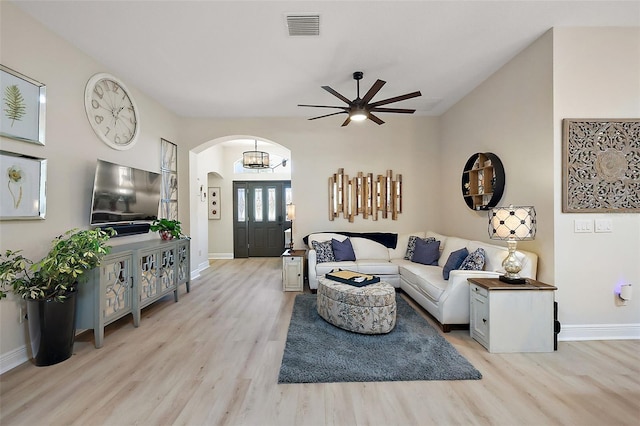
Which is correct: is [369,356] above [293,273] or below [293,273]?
below

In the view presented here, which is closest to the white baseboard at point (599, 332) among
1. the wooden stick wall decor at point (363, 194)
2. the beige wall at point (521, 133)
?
the beige wall at point (521, 133)

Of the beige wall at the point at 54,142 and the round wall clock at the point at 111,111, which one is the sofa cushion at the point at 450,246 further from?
the round wall clock at the point at 111,111

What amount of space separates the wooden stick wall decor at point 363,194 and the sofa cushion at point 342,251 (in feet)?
2.48

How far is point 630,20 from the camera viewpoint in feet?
8.87

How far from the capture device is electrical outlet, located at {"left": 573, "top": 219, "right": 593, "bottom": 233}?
2791 millimetres

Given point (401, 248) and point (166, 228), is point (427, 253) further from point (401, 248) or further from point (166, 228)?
point (166, 228)

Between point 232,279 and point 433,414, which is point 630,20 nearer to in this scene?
point 433,414

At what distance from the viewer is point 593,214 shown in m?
2.80

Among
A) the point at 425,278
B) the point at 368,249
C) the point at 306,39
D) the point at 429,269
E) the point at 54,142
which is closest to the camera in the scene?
the point at 54,142

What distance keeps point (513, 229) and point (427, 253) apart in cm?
179

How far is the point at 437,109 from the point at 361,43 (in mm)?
2653

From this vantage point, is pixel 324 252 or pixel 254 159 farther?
pixel 254 159

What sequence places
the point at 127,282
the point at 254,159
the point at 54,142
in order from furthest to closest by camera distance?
the point at 254,159
the point at 127,282
the point at 54,142

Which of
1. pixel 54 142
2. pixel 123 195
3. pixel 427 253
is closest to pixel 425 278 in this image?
pixel 427 253
